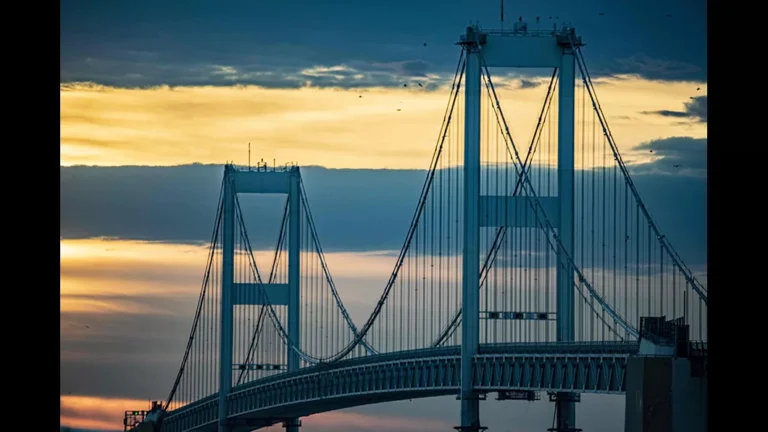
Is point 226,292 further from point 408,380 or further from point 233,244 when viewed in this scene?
point 408,380

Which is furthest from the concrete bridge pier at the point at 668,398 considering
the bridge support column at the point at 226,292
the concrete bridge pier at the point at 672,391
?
the bridge support column at the point at 226,292

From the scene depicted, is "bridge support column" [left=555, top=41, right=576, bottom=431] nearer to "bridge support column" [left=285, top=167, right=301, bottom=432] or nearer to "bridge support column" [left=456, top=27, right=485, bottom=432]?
"bridge support column" [left=456, top=27, right=485, bottom=432]

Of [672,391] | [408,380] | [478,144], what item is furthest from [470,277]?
[672,391]

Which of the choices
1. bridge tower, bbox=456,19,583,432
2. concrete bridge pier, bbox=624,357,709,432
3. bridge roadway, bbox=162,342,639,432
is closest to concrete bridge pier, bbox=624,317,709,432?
concrete bridge pier, bbox=624,357,709,432
